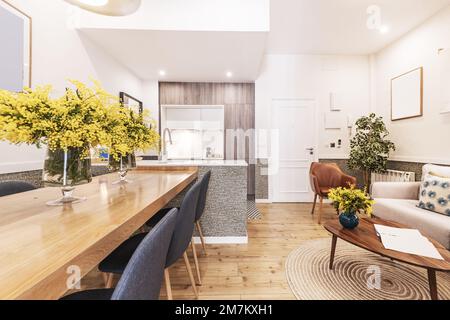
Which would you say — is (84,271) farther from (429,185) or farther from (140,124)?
(429,185)

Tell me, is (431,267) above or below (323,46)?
below

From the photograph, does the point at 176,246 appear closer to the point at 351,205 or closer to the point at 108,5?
the point at 108,5

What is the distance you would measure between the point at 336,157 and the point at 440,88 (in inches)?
68.3

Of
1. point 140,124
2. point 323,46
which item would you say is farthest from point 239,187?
point 323,46

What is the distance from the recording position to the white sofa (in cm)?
182

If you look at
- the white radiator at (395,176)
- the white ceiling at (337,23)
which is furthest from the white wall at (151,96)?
the white radiator at (395,176)

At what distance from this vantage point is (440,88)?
2.72 meters

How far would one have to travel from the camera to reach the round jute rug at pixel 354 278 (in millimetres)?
1556

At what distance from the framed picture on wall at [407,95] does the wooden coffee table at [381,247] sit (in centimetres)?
219

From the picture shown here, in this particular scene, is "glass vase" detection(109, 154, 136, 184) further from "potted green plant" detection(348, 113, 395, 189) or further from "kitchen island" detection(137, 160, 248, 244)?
"potted green plant" detection(348, 113, 395, 189)

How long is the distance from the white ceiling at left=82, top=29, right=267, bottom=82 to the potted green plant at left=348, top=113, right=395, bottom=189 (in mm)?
2076

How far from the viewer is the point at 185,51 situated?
116 inches

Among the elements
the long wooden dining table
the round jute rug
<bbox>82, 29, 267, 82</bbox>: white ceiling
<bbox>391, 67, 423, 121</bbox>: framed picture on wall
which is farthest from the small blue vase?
<bbox>391, 67, 423, 121</bbox>: framed picture on wall

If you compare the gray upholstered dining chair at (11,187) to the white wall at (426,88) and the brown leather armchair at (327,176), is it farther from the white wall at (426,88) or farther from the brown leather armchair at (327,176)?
the white wall at (426,88)
